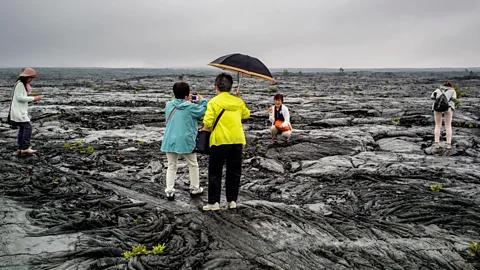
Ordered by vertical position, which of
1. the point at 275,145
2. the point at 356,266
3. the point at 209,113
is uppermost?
the point at 209,113

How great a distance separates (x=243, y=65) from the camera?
244 inches

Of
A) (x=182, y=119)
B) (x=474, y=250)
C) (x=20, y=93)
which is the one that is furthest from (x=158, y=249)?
(x=20, y=93)

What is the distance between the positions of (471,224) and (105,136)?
40.7 ft

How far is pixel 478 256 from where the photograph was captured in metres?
5.05

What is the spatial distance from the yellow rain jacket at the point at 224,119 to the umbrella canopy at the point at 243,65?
49 centimetres

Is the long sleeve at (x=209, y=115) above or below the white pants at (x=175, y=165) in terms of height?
above

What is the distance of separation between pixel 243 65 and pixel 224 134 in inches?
51.7

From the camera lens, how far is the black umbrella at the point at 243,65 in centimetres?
612

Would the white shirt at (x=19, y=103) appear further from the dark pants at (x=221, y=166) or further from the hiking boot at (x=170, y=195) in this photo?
the dark pants at (x=221, y=166)

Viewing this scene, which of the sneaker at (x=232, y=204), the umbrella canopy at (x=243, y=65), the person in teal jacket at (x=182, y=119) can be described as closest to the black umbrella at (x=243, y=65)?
the umbrella canopy at (x=243, y=65)

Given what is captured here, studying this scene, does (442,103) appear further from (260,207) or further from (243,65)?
(243,65)

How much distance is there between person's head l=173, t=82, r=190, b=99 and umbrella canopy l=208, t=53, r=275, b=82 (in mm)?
685

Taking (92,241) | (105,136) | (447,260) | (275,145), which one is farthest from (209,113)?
(105,136)

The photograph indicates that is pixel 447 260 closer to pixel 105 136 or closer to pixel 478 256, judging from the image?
pixel 478 256
